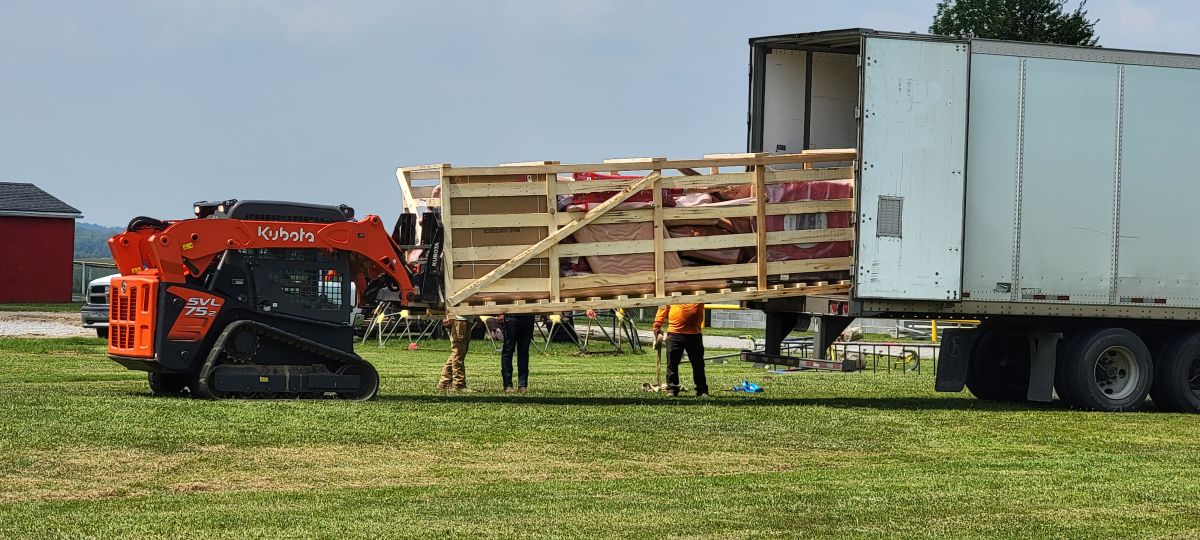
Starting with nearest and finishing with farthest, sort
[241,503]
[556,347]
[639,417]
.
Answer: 1. [241,503]
2. [639,417]
3. [556,347]

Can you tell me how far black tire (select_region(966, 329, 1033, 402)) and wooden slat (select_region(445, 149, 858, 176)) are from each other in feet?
11.1

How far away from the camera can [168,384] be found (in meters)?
17.0

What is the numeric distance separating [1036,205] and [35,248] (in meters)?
39.1

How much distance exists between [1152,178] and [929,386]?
6014mm

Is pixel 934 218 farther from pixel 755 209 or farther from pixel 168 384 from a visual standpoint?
pixel 168 384

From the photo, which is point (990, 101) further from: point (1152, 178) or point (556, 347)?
point (556, 347)

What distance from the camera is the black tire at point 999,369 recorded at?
19.4 metres

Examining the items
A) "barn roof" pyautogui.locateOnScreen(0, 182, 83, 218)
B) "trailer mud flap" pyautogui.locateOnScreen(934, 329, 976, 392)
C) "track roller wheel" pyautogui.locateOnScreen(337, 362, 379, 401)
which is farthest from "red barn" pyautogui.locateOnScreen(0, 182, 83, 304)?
"trailer mud flap" pyautogui.locateOnScreen(934, 329, 976, 392)

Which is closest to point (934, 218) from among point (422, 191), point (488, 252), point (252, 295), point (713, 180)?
point (713, 180)

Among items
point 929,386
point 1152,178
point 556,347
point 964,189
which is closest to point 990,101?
point 964,189

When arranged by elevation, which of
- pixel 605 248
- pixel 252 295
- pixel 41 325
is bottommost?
pixel 41 325

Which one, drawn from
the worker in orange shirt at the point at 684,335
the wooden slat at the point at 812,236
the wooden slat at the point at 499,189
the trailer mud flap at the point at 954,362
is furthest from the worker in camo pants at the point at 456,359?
the trailer mud flap at the point at 954,362

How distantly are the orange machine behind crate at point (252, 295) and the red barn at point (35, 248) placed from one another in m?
34.5

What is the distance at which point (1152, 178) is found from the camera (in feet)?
58.1
